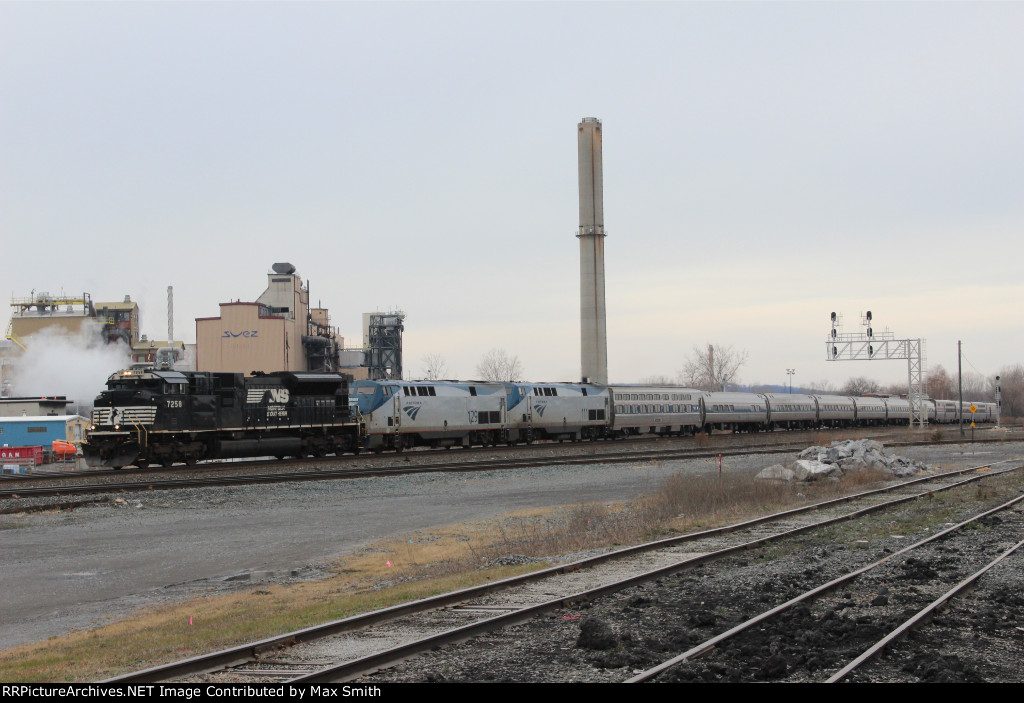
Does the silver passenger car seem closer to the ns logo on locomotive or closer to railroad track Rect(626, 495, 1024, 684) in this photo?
the ns logo on locomotive

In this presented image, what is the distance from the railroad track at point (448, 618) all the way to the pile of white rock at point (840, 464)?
40.5 feet

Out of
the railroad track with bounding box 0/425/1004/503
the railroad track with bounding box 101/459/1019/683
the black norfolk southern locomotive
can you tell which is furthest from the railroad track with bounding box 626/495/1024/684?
the black norfolk southern locomotive

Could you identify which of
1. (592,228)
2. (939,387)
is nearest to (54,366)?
(592,228)

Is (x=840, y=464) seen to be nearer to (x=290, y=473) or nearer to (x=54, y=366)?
(x=290, y=473)

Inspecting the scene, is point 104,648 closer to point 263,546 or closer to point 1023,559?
point 263,546

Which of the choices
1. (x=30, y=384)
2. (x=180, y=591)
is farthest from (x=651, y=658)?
(x=30, y=384)

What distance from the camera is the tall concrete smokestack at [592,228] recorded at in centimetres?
6569

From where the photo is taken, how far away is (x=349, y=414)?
36375 mm

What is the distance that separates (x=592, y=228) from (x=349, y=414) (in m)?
34.3

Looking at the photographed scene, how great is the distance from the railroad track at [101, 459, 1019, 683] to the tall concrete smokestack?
1971 inches

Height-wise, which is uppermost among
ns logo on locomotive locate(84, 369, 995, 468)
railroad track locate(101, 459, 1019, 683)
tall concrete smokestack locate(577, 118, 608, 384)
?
tall concrete smokestack locate(577, 118, 608, 384)

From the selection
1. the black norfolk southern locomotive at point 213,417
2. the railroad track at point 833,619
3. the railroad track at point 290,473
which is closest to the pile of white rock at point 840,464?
the railroad track at point 290,473

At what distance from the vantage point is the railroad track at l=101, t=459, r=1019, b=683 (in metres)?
7.72

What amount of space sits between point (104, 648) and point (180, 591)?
4157mm
